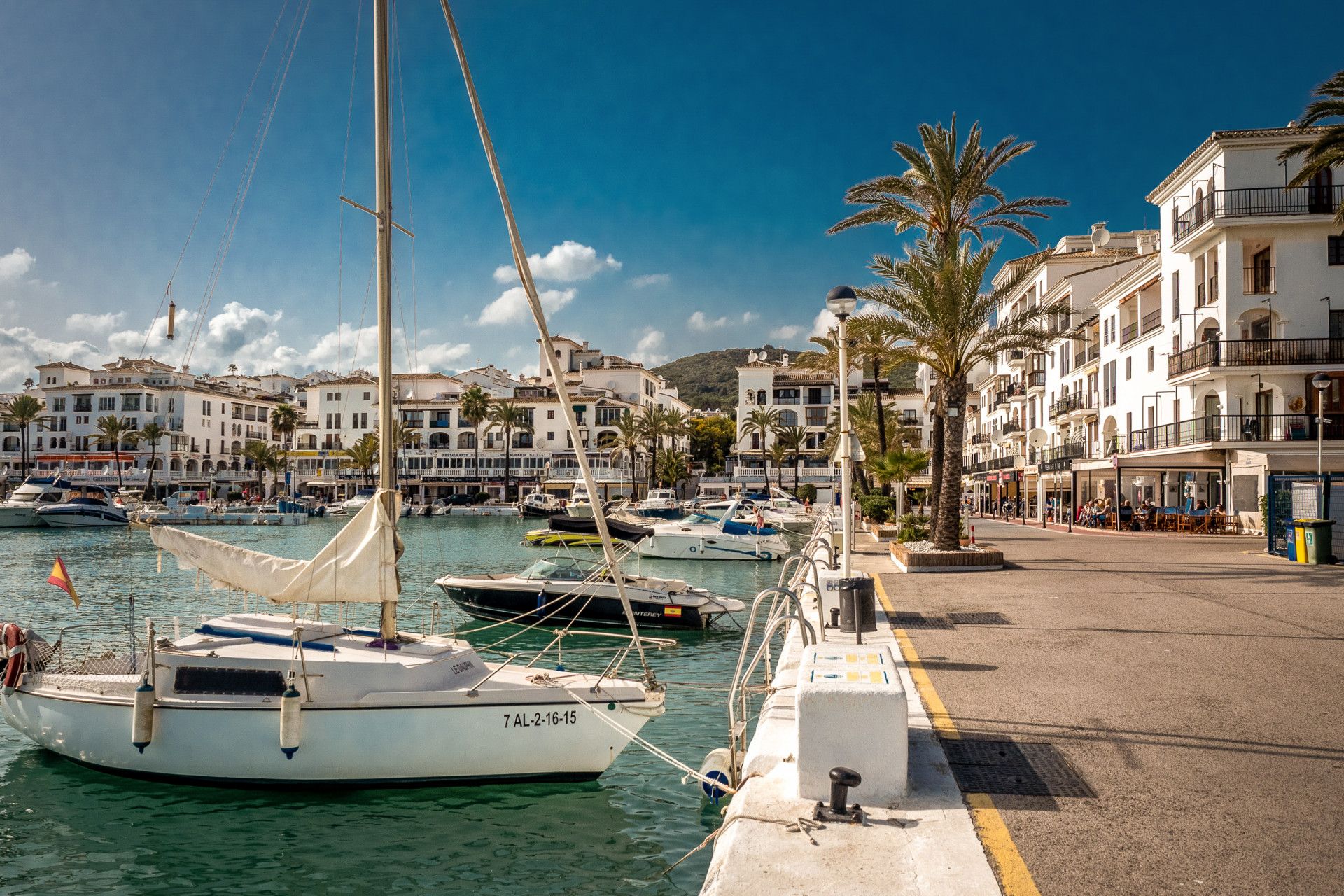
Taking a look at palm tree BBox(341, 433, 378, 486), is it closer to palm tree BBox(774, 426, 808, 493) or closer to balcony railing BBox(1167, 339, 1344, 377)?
palm tree BBox(774, 426, 808, 493)

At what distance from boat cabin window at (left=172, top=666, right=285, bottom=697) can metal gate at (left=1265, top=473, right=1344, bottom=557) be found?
81.3 ft

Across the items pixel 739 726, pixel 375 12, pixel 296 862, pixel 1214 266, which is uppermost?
pixel 1214 266

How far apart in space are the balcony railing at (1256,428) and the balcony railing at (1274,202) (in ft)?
27.7

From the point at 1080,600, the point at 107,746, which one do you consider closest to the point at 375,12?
the point at 107,746

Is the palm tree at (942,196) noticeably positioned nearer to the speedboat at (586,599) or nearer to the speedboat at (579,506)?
the speedboat at (586,599)

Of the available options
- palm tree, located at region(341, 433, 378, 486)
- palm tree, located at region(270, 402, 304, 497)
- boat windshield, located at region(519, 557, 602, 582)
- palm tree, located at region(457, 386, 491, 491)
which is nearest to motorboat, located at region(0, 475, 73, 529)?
palm tree, located at region(341, 433, 378, 486)

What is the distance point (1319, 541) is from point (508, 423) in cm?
8886

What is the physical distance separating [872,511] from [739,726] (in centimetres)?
3843

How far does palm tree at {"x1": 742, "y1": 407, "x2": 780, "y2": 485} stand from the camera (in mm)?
104000

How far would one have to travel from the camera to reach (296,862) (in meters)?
8.62

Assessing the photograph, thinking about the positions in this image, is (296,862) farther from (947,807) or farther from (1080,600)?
(1080,600)

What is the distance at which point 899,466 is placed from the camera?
4303 centimetres

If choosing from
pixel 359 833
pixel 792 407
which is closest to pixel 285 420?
pixel 792 407

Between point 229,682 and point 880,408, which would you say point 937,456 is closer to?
point 880,408
